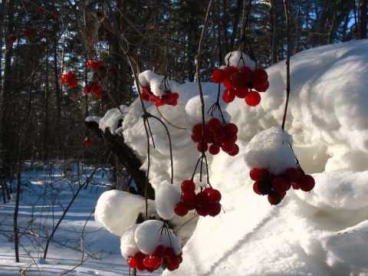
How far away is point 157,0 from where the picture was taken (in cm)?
491

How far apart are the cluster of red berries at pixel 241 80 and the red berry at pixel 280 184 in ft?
0.82

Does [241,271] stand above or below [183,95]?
below

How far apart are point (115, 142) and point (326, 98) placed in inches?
64.6

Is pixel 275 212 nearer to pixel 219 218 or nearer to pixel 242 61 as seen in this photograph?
pixel 219 218

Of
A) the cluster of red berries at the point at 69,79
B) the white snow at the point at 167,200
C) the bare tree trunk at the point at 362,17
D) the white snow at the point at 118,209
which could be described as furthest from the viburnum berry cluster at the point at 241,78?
the bare tree trunk at the point at 362,17

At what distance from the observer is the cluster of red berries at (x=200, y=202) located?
1288 mm

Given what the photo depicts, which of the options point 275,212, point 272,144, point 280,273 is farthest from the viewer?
point 275,212

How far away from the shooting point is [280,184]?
110 cm

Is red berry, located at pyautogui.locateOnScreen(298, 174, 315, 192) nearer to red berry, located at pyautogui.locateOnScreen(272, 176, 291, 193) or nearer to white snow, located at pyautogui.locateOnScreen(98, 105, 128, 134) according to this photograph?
red berry, located at pyautogui.locateOnScreen(272, 176, 291, 193)

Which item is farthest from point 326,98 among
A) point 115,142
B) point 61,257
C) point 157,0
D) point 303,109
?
point 61,257

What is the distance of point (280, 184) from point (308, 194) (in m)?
0.69

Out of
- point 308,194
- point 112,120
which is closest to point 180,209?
point 308,194

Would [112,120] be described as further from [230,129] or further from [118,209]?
[230,129]

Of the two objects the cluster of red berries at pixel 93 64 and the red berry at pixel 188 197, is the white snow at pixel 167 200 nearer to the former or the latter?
the red berry at pixel 188 197
